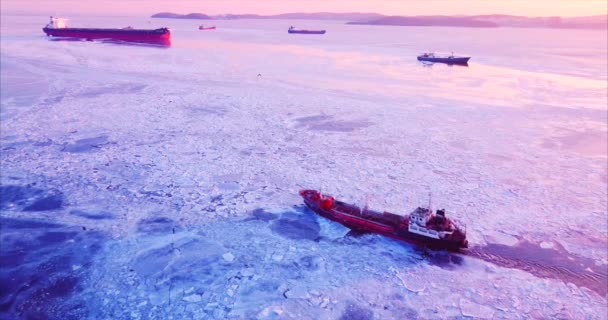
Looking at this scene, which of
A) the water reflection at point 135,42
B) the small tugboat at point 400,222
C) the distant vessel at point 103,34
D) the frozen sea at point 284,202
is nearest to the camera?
the frozen sea at point 284,202

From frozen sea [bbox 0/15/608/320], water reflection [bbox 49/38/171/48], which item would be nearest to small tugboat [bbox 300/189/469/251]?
frozen sea [bbox 0/15/608/320]

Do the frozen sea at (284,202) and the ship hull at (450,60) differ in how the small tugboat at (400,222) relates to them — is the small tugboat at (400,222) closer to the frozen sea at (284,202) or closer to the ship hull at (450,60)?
the frozen sea at (284,202)

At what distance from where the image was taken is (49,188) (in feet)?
29.1

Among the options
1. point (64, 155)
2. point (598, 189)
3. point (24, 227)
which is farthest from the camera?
point (64, 155)

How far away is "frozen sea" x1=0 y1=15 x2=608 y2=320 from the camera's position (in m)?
5.93

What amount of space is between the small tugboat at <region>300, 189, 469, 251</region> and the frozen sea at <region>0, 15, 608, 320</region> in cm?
21

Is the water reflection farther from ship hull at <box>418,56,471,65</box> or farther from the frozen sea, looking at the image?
the frozen sea

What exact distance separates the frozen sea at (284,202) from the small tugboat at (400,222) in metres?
0.21

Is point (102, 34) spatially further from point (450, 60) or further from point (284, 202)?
point (284, 202)

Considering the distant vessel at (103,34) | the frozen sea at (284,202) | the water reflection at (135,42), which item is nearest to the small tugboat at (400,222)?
the frozen sea at (284,202)

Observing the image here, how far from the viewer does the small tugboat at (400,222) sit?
23.0ft

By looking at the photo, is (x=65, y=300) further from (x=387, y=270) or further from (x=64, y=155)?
(x=64, y=155)

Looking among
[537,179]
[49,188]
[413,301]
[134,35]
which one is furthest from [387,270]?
[134,35]

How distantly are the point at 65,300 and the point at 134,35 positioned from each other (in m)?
46.8
